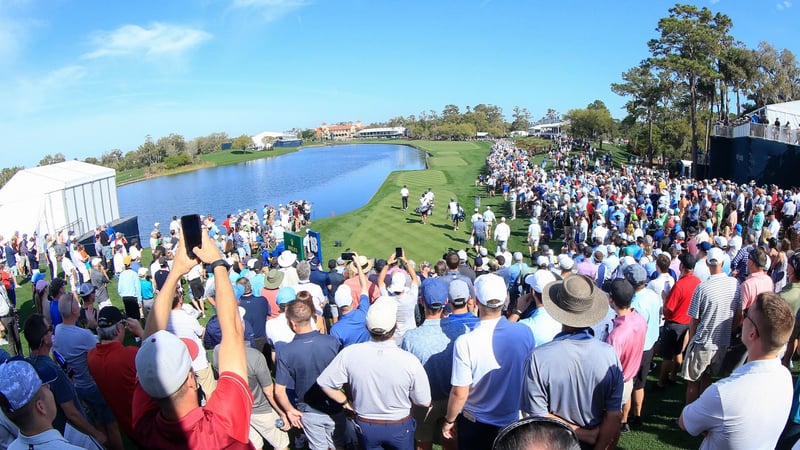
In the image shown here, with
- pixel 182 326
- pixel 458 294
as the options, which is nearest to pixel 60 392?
pixel 182 326

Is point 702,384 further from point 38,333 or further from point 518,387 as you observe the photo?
point 38,333

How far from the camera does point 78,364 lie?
197 inches

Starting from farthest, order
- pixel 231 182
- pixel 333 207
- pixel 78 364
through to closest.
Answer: pixel 231 182 → pixel 333 207 → pixel 78 364

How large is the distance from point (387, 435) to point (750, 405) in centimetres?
240

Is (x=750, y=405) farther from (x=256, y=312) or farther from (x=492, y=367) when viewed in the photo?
(x=256, y=312)

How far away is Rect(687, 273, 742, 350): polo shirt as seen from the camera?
4.95 meters

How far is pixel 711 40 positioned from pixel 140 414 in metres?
37.1

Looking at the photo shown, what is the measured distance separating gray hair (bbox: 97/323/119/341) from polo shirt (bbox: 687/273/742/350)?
569 cm

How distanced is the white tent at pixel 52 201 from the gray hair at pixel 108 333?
1872 centimetres

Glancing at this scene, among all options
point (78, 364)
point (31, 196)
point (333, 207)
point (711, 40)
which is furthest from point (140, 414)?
point (333, 207)

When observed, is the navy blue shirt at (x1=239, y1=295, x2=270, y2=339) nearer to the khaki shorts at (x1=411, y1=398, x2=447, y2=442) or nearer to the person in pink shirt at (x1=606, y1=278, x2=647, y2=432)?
the khaki shorts at (x1=411, y1=398, x2=447, y2=442)

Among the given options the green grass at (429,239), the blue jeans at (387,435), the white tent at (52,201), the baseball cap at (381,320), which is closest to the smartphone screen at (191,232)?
the baseball cap at (381,320)

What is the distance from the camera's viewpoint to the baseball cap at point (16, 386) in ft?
8.03

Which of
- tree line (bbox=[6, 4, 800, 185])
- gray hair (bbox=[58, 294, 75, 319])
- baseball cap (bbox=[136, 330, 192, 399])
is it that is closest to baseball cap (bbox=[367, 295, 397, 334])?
baseball cap (bbox=[136, 330, 192, 399])
